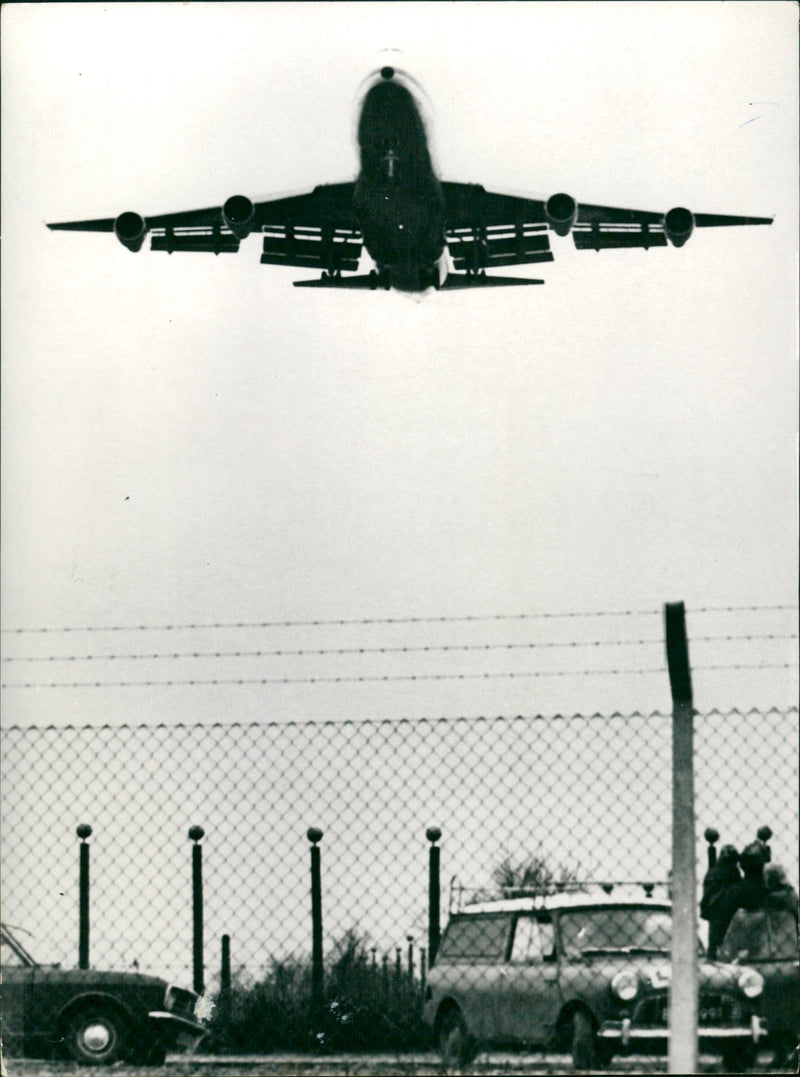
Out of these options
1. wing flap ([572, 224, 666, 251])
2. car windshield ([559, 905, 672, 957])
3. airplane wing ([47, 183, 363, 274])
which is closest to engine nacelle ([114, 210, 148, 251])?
airplane wing ([47, 183, 363, 274])

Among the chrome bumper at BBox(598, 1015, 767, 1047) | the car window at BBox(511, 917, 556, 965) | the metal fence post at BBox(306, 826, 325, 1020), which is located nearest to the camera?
the chrome bumper at BBox(598, 1015, 767, 1047)

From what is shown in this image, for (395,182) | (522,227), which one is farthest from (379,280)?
(395,182)

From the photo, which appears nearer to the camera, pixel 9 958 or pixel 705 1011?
pixel 705 1011

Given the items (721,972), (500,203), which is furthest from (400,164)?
(721,972)

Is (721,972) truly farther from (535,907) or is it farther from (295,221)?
(295,221)

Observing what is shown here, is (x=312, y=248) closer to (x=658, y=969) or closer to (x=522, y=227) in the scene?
(x=522, y=227)

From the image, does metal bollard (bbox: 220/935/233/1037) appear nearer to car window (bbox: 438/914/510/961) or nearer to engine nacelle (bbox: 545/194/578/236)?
car window (bbox: 438/914/510/961)
